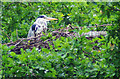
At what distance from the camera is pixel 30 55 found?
9.25 feet

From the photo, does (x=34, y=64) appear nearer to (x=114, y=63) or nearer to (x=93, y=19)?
(x=114, y=63)

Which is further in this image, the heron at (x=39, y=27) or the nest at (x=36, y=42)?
the heron at (x=39, y=27)

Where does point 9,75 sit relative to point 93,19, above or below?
below

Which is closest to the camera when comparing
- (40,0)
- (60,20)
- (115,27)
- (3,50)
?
(115,27)

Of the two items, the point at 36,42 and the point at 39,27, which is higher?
the point at 39,27

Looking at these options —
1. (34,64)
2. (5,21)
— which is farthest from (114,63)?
(5,21)

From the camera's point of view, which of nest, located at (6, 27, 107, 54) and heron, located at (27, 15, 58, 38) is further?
heron, located at (27, 15, 58, 38)

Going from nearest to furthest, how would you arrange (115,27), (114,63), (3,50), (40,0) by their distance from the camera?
(115,27)
(114,63)
(3,50)
(40,0)

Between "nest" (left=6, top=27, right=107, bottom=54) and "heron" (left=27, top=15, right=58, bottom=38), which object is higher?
"heron" (left=27, top=15, right=58, bottom=38)

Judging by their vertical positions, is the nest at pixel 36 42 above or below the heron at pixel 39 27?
below

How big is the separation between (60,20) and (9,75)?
1.73 m

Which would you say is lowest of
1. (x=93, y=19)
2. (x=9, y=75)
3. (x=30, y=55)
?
(x=9, y=75)

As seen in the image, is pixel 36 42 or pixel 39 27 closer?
pixel 36 42

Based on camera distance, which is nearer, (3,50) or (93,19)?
(3,50)
